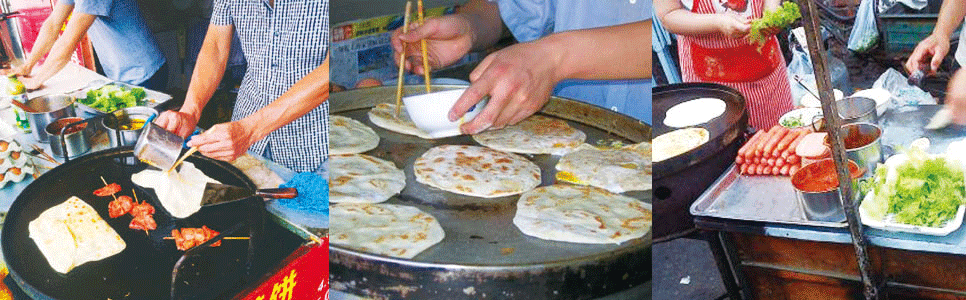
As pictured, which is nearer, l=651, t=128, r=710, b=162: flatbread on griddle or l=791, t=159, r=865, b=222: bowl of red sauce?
l=791, t=159, r=865, b=222: bowl of red sauce

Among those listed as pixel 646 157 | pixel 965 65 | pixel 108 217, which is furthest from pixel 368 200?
pixel 965 65

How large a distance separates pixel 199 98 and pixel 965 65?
2.01m

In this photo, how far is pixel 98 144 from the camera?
2.00m

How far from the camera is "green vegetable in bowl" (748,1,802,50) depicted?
221cm

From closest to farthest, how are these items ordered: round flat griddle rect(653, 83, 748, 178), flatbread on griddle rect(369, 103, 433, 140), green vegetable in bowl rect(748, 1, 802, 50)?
green vegetable in bowl rect(748, 1, 802, 50), round flat griddle rect(653, 83, 748, 178), flatbread on griddle rect(369, 103, 433, 140)

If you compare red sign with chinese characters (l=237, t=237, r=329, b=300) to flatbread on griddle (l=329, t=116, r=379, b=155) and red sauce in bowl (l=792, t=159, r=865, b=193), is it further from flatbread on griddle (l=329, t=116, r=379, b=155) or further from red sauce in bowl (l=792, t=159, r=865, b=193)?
red sauce in bowl (l=792, t=159, r=865, b=193)

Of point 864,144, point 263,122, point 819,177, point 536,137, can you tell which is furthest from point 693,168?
point 263,122

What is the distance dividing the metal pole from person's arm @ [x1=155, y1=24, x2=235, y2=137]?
4.53ft

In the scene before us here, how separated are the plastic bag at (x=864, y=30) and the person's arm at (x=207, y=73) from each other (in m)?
1.69

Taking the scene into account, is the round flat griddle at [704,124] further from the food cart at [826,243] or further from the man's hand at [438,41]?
the man's hand at [438,41]

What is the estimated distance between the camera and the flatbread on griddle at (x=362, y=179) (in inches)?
87.7

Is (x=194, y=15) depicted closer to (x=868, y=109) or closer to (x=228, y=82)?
(x=228, y=82)

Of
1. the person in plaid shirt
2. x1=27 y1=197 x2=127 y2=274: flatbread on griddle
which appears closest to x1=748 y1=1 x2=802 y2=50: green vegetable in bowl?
the person in plaid shirt

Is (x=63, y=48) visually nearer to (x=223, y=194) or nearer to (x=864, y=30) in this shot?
(x=223, y=194)
